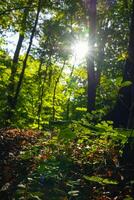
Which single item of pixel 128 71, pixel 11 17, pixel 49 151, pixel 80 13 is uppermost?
pixel 80 13

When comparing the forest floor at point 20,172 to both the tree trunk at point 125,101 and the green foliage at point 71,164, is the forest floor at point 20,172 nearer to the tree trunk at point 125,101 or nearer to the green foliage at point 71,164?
the green foliage at point 71,164

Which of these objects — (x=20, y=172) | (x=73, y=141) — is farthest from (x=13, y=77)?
(x=20, y=172)

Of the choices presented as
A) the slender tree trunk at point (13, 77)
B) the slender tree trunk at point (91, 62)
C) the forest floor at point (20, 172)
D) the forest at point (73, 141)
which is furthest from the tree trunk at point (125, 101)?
the slender tree trunk at point (13, 77)

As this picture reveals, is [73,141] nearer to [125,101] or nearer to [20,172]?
[125,101]

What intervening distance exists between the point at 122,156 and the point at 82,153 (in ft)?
4.66

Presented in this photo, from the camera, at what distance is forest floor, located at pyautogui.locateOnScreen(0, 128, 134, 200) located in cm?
556

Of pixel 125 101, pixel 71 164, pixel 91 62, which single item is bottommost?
pixel 71 164

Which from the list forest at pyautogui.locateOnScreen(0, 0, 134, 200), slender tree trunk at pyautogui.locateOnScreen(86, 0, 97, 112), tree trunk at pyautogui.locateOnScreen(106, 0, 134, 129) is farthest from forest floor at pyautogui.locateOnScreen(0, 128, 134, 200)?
slender tree trunk at pyautogui.locateOnScreen(86, 0, 97, 112)

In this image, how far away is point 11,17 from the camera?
18141 mm

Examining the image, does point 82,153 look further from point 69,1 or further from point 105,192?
point 69,1

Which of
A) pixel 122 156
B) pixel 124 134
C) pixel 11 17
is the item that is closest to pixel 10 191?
pixel 122 156

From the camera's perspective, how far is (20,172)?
7.11 metres

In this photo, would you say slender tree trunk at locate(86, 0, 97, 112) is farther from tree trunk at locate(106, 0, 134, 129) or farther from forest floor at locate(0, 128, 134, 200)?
tree trunk at locate(106, 0, 134, 129)

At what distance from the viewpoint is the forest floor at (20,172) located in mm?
5560
